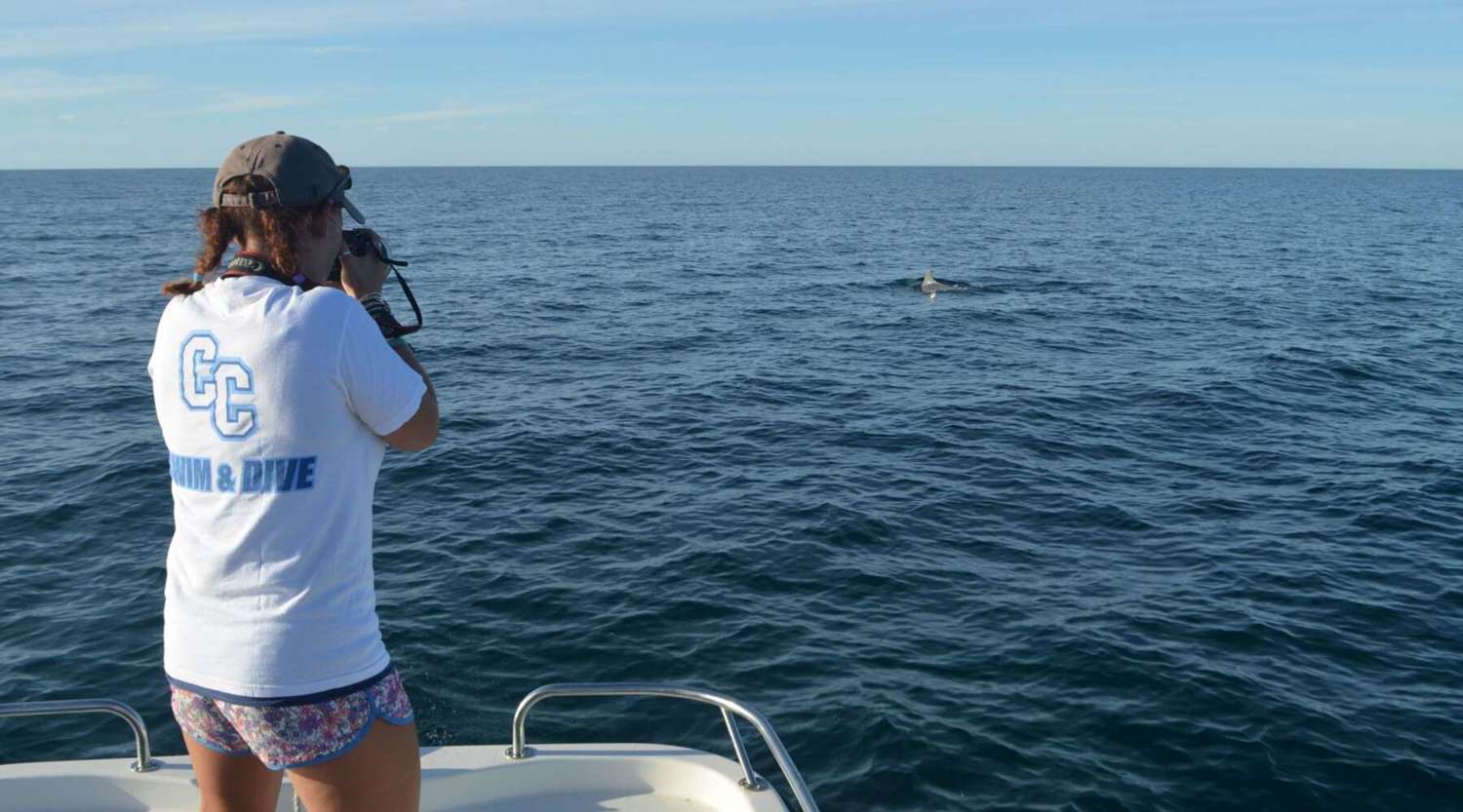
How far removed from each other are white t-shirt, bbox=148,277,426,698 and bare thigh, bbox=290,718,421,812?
0.24 meters

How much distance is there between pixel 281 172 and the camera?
2.79m

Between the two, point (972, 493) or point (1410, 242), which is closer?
point (972, 493)

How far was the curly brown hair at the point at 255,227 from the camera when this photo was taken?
9.23 ft

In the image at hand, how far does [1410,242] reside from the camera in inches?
2660

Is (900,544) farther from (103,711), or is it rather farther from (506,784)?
(103,711)

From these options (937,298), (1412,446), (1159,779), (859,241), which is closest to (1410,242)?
(859,241)

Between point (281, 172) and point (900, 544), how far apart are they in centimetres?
1269

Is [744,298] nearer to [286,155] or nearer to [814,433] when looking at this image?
[814,433]

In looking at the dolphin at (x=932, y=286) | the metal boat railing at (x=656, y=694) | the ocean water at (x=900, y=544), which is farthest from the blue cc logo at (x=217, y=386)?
the dolphin at (x=932, y=286)

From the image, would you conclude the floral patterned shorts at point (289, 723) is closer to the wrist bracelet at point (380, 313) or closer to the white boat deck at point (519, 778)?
the wrist bracelet at point (380, 313)

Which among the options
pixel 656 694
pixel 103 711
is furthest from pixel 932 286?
pixel 103 711

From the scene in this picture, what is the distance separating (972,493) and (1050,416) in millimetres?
5892

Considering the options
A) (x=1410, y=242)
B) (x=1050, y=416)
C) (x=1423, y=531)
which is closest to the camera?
(x=1423, y=531)

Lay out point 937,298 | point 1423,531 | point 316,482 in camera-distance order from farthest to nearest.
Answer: point 937,298 < point 1423,531 < point 316,482
